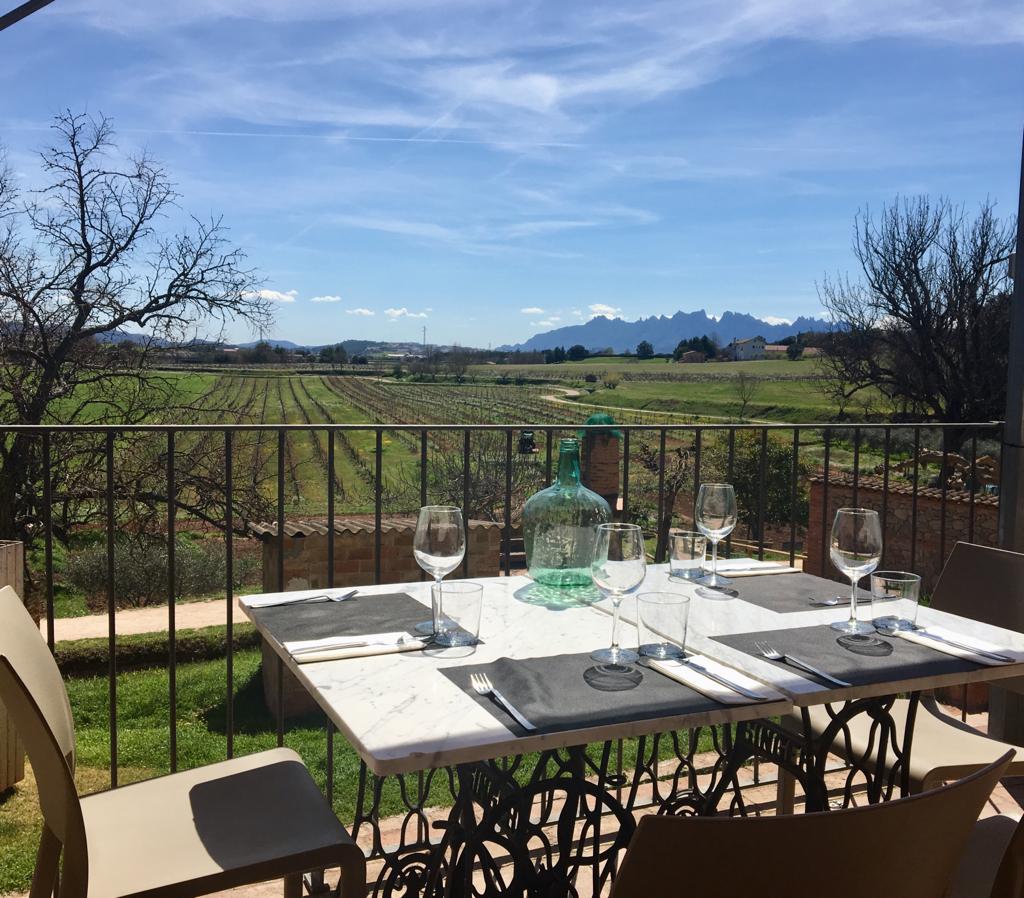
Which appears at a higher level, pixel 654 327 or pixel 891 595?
pixel 654 327

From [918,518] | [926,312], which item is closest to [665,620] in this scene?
[918,518]

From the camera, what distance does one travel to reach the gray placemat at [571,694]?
1.22 meters

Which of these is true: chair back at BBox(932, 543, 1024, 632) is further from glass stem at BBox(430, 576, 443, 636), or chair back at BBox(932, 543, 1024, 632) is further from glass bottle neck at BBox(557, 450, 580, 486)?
glass stem at BBox(430, 576, 443, 636)

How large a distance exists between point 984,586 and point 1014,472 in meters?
0.90

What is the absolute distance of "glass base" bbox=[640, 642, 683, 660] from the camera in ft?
4.94

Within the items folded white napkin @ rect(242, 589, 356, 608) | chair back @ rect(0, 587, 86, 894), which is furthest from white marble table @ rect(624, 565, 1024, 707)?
chair back @ rect(0, 587, 86, 894)

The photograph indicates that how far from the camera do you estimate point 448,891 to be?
4.82ft

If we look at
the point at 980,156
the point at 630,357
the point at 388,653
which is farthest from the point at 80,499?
the point at 980,156

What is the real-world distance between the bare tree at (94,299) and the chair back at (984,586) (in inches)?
411

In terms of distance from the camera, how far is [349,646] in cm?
152

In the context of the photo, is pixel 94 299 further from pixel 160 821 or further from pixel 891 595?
pixel 891 595

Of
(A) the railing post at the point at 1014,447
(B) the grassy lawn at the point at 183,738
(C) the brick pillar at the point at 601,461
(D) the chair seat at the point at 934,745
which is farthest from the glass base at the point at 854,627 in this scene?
(B) the grassy lawn at the point at 183,738

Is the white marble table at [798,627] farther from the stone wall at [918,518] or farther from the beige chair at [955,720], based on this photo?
the stone wall at [918,518]

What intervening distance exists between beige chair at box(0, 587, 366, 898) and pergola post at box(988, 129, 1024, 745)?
244 centimetres
